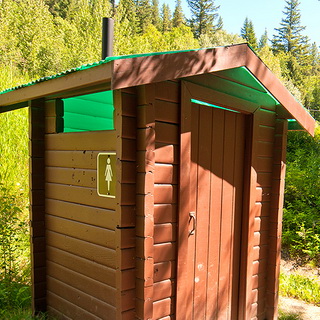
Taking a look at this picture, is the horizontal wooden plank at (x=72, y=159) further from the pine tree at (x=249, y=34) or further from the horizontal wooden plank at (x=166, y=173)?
the pine tree at (x=249, y=34)

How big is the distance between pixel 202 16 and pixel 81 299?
184 feet

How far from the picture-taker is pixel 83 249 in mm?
2850

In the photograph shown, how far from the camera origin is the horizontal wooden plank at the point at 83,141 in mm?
2526

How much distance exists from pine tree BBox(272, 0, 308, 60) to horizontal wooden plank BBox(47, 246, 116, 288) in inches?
2248

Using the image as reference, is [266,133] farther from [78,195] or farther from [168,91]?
[78,195]

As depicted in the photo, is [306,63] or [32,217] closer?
[32,217]

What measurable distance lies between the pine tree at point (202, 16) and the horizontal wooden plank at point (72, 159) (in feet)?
174

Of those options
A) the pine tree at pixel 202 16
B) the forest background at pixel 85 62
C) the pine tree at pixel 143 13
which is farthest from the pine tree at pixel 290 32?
the pine tree at pixel 143 13

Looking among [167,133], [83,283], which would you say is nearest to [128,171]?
[167,133]

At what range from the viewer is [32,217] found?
3.25 m

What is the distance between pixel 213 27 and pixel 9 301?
180ft

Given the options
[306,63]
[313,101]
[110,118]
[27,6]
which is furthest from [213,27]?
[110,118]

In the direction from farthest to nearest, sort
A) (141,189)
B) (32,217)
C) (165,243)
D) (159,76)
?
(32,217), (165,243), (141,189), (159,76)

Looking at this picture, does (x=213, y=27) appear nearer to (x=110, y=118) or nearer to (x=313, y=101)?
(x=313, y=101)
